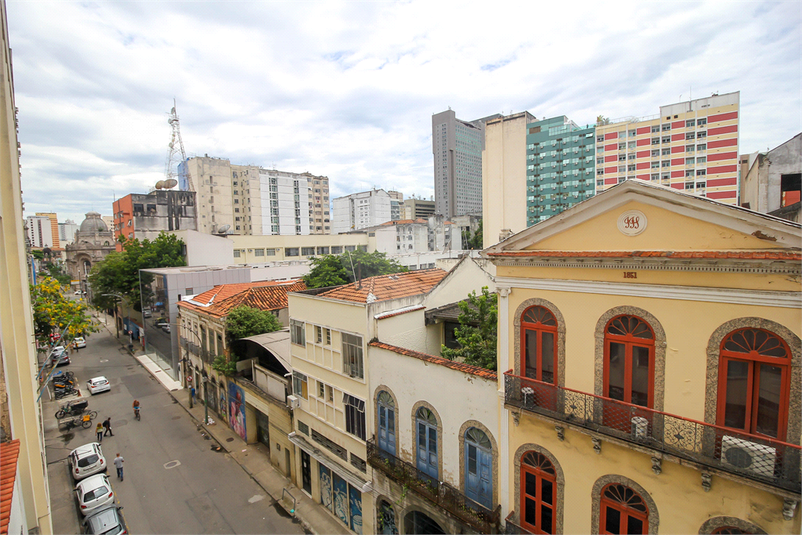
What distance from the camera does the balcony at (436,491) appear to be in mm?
10330

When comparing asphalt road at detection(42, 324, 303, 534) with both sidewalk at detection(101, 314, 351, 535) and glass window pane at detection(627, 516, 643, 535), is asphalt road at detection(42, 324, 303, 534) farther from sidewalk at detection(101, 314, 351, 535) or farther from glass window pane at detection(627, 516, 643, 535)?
glass window pane at detection(627, 516, 643, 535)

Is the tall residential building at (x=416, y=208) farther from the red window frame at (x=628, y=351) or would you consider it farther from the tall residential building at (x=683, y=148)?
the red window frame at (x=628, y=351)

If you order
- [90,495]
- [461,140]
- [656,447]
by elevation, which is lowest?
[90,495]

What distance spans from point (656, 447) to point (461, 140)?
179106 millimetres

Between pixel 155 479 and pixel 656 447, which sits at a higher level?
pixel 656 447

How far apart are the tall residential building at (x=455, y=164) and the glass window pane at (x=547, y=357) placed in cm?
16210

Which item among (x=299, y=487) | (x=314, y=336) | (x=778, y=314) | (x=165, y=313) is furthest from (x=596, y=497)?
(x=165, y=313)

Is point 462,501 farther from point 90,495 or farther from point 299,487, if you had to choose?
point 90,495

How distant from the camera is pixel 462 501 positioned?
1109 centimetres

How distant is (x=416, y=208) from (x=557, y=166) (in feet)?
301

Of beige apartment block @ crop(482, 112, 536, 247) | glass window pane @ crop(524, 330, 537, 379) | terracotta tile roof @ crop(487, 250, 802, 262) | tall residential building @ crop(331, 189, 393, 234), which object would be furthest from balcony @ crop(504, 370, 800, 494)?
tall residential building @ crop(331, 189, 393, 234)

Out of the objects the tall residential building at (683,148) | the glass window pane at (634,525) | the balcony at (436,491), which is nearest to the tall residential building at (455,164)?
the tall residential building at (683,148)

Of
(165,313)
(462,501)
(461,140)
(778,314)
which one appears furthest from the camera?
(461,140)

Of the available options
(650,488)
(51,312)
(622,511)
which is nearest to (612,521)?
(622,511)
